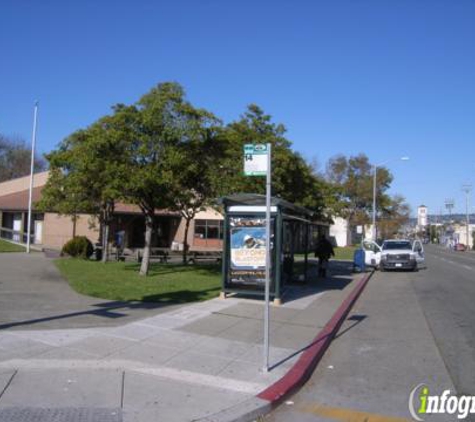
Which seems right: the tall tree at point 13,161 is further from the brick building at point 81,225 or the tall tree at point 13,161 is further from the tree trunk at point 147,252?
the tree trunk at point 147,252

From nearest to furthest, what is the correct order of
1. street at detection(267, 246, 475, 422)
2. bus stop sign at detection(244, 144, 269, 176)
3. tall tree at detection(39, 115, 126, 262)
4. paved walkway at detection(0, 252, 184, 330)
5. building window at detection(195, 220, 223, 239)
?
street at detection(267, 246, 475, 422)
bus stop sign at detection(244, 144, 269, 176)
paved walkway at detection(0, 252, 184, 330)
tall tree at detection(39, 115, 126, 262)
building window at detection(195, 220, 223, 239)

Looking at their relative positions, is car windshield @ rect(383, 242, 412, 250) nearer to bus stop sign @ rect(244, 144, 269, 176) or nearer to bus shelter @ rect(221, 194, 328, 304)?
bus shelter @ rect(221, 194, 328, 304)

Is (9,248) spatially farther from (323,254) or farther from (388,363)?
(388,363)

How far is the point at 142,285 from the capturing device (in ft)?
53.2

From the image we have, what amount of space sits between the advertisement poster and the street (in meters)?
2.53

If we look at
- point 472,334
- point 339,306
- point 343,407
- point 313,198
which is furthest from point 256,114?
point 343,407

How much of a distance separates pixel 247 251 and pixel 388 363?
616cm

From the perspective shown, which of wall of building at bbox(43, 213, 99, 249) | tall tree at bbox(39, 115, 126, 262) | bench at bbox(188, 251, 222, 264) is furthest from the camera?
wall of building at bbox(43, 213, 99, 249)

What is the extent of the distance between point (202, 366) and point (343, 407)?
1.99 m

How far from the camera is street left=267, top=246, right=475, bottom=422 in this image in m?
6.23

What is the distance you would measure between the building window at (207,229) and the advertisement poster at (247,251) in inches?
1362

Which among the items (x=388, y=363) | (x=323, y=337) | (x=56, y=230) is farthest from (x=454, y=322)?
(x=56, y=230)

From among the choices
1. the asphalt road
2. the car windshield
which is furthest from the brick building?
the asphalt road

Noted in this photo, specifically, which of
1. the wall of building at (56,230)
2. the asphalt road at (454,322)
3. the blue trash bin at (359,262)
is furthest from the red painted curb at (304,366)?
the wall of building at (56,230)
